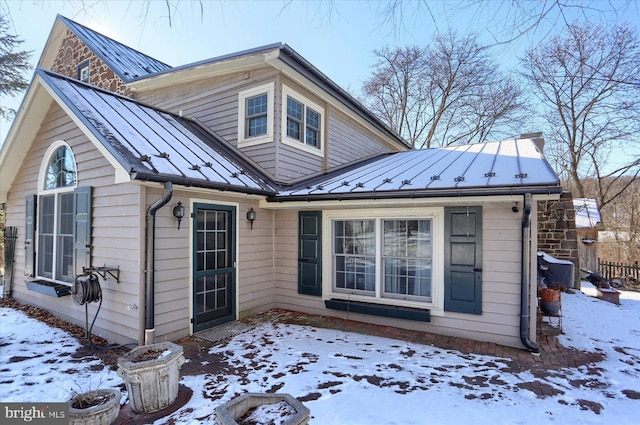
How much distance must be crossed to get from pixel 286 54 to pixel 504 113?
1451 centimetres

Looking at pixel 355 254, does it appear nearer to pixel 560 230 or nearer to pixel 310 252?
pixel 310 252

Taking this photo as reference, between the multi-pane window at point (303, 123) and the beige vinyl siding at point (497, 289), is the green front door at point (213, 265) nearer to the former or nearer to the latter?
the multi-pane window at point (303, 123)

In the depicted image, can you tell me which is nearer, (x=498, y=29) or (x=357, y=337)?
(x=498, y=29)

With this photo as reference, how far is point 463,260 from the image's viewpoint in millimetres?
5090

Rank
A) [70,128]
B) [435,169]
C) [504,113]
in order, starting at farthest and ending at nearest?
[504,113] < [435,169] < [70,128]

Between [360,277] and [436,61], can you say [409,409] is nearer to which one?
[360,277]

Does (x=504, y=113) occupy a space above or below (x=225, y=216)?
above

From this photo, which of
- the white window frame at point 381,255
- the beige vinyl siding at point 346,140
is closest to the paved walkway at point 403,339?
the white window frame at point 381,255

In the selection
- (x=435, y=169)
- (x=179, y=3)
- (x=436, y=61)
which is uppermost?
(x=436, y=61)

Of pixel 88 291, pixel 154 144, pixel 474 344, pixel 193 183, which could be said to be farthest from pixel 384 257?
pixel 88 291

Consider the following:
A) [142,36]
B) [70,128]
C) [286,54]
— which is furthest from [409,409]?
[70,128]

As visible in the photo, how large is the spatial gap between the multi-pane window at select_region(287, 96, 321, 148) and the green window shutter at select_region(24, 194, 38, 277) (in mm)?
5281

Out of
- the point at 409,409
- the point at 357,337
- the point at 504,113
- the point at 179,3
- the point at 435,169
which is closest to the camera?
the point at 179,3

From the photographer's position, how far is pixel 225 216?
5.85 m
